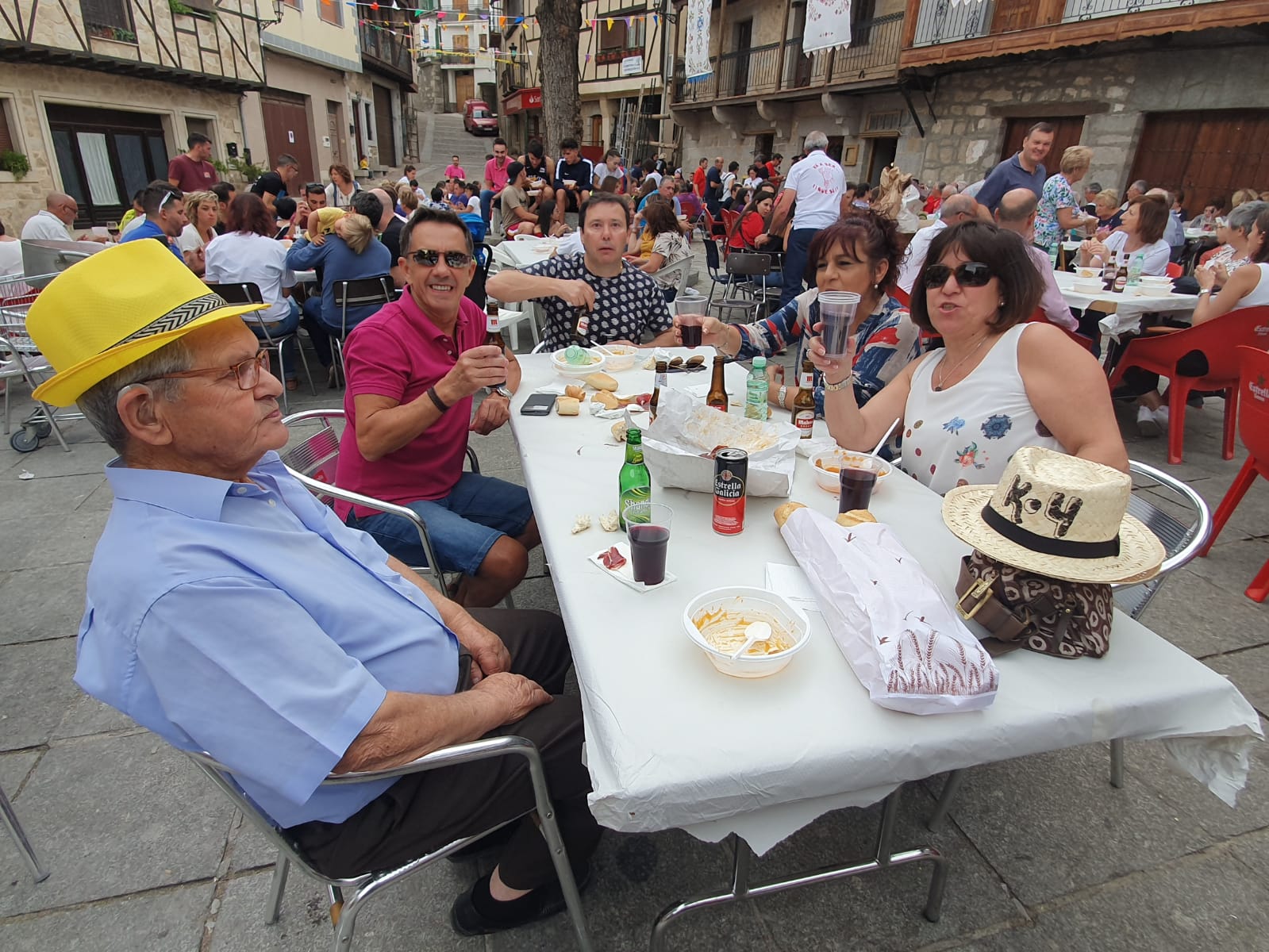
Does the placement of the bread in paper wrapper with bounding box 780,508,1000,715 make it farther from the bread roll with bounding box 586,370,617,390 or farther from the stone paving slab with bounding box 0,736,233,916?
the stone paving slab with bounding box 0,736,233,916

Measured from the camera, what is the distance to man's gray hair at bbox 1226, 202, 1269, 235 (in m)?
4.48

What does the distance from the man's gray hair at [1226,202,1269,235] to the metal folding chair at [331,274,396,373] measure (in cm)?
614

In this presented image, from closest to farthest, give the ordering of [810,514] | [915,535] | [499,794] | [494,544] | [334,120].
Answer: [499,794] < [810,514] < [915,535] < [494,544] < [334,120]

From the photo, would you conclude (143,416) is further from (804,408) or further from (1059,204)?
(1059,204)

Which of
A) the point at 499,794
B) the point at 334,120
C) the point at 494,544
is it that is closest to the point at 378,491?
the point at 494,544

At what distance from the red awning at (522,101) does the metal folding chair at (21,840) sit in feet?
118

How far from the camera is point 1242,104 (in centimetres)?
936

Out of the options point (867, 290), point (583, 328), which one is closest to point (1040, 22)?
point (867, 290)

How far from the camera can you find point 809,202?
7.24 meters

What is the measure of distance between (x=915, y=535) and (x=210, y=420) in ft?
5.28

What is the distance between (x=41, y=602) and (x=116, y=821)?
4.97 feet

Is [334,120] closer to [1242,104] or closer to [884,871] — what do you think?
[1242,104]

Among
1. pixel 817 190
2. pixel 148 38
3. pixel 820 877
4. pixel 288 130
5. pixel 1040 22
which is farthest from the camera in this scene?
pixel 288 130

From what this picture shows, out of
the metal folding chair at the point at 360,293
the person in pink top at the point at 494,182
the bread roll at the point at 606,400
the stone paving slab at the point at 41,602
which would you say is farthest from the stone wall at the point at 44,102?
the bread roll at the point at 606,400
